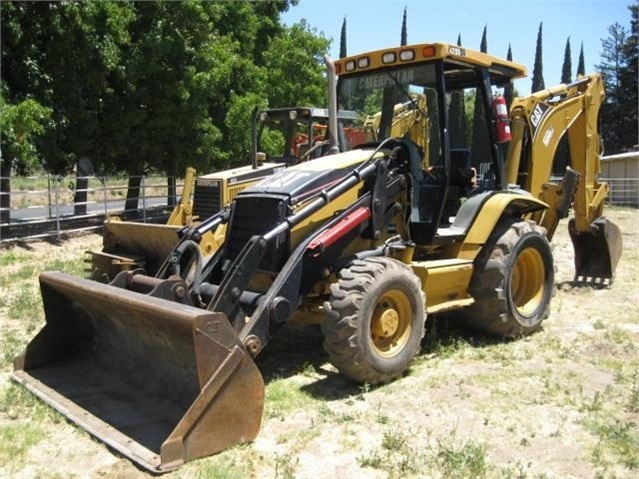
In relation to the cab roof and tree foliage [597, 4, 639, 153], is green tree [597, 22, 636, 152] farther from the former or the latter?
the cab roof

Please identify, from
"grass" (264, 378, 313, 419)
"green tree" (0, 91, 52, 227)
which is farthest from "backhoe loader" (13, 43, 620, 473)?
"green tree" (0, 91, 52, 227)

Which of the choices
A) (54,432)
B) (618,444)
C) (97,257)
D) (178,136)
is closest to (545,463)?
(618,444)

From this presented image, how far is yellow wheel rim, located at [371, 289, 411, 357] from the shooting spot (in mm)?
5574

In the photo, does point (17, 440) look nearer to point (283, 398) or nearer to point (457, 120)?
point (283, 398)

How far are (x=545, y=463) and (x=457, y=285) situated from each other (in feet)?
8.37

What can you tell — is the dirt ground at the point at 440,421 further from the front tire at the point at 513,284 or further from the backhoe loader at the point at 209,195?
the backhoe loader at the point at 209,195

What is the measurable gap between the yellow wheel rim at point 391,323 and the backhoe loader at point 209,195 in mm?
1879

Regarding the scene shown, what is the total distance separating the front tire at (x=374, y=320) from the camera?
5.20 metres

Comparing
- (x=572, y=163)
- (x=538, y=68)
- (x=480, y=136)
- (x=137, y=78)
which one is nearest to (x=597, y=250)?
(x=572, y=163)

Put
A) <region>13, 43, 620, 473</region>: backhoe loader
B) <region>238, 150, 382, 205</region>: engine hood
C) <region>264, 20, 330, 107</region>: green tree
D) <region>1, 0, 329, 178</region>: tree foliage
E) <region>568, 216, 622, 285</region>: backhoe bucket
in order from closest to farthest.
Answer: <region>13, 43, 620, 473</region>: backhoe loader < <region>238, 150, 382, 205</region>: engine hood < <region>568, 216, 622, 285</region>: backhoe bucket < <region>1, 0, 329, 178</region>: tree foliage < <region>264, 20, 330, 107</region>: green tree

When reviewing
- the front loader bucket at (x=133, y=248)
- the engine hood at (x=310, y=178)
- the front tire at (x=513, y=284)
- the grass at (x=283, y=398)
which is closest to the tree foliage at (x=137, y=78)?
the front loader bucket at (x=133, y=248)

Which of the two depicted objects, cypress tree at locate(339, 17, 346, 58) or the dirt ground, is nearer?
the dirt ground

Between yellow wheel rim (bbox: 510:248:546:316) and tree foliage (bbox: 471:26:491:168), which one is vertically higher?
tree foliage (bbox: 471:26:491:168)

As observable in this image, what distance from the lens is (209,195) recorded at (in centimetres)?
1140
